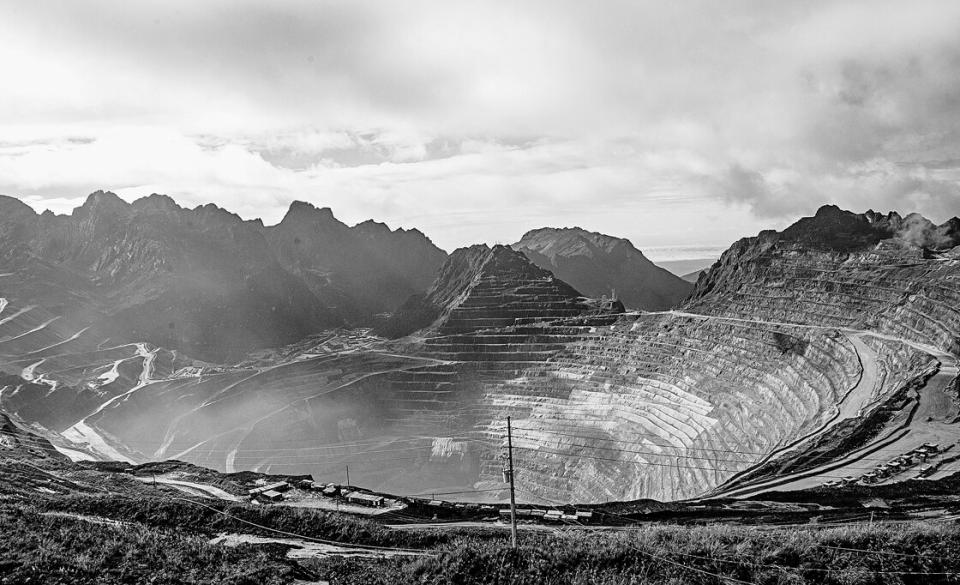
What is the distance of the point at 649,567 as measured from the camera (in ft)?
83.9

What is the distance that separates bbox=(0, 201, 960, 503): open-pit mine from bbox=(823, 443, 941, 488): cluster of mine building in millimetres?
192

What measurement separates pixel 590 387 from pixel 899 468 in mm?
61512

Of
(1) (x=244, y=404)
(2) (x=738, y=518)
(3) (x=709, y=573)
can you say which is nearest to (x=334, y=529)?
(3) (x=709, y=573)

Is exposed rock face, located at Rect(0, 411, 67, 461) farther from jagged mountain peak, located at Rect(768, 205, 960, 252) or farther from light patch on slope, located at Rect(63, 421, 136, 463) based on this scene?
jagged mountain peak, located at Rect(768, 205, 960, 252)

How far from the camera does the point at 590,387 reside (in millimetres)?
108750

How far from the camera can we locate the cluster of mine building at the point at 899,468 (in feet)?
156

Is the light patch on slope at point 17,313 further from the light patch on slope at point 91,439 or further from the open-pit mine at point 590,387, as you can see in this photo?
the light patch on slope at point 91,439

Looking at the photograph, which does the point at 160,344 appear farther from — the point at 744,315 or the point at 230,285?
the point at 744,315

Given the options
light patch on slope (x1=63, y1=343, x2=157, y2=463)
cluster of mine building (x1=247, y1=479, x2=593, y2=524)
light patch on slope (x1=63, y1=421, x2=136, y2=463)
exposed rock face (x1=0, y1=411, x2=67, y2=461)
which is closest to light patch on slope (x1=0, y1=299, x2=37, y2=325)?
light patch on slope (x1=63, y1=343, x2=157, y2=463)

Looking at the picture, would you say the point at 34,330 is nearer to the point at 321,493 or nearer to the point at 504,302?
the point at 504,302

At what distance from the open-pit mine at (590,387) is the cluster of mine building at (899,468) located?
0.63 feet

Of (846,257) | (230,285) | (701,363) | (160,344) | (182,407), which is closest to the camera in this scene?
(701,363)

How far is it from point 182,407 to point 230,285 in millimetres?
80699

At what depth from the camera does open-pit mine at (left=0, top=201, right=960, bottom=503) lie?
224 ft
